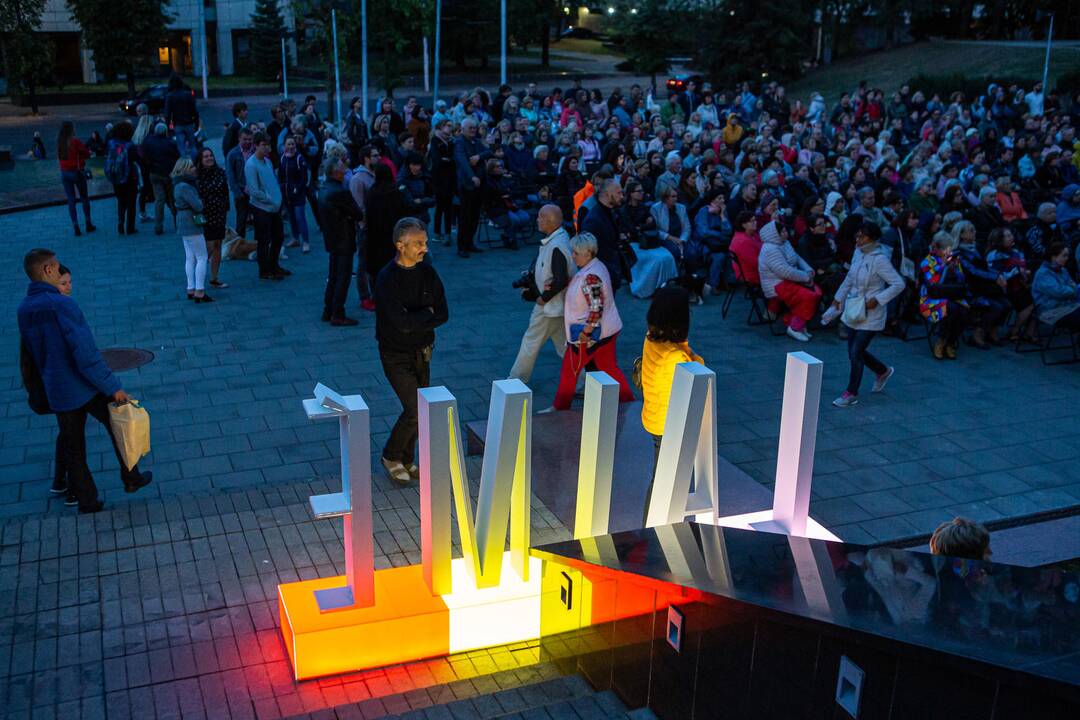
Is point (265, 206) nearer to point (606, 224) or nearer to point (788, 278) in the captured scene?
point (606, 224)

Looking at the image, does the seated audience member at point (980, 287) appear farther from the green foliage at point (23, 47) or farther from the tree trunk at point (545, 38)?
the tree trunk at point (545, 38)

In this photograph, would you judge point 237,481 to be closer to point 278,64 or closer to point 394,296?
Result: point 394,296

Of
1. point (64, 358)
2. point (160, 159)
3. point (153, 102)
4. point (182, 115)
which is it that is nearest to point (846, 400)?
point (64, 358)

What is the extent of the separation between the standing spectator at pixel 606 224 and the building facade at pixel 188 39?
42.5 meters

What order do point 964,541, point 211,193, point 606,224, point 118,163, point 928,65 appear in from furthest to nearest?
1. point 928,65
2. point 118,163
3. point 211,193
4. point 606,224
5. point 964,541

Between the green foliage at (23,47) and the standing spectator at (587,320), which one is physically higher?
the green foliage at (23,47)

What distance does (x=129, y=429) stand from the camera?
265 inches

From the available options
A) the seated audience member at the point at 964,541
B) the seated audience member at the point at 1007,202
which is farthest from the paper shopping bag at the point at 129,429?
the seated audience member at the point at 1007,202

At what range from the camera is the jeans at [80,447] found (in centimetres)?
682

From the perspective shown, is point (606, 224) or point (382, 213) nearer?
point (606, 224)

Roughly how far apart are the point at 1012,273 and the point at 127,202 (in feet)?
40.8

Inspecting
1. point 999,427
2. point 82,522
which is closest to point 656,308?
point 82,522

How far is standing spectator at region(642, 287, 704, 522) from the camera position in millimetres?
6180

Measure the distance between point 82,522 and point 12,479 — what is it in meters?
1.47
